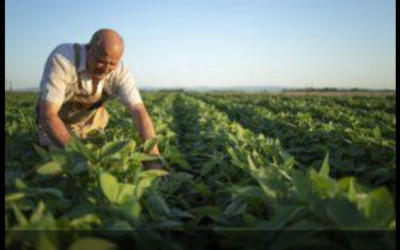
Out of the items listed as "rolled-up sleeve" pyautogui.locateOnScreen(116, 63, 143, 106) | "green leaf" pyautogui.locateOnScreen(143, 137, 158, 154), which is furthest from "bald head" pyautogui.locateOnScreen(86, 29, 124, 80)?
"green leaf" pyautogui.locateOnScreen(143, 137, 158, 154)

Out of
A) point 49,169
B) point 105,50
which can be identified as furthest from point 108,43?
point 49,169

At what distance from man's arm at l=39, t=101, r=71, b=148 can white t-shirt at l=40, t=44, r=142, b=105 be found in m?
0.07

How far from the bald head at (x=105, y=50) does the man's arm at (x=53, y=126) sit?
478 mm

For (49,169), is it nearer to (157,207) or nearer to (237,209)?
(157,207)

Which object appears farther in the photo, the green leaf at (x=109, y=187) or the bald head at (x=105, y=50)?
the bald head at (x=105, y=50)

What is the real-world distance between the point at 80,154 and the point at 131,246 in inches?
35.1

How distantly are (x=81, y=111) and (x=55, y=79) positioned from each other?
41.8 inches

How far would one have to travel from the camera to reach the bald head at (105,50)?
3619 millimetres

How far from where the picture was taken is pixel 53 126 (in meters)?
3.54

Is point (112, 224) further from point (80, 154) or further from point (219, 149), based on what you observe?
point (219, 149)

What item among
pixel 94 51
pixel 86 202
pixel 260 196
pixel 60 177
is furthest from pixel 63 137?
pixel 260 196

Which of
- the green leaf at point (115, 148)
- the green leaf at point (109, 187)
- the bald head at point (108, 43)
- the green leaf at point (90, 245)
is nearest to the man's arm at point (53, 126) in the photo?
the bald head at point (108, 43)

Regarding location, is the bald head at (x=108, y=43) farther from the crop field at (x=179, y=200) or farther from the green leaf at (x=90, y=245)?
the green leaf at (x=90, y=245)

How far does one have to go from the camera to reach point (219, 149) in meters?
5.16
